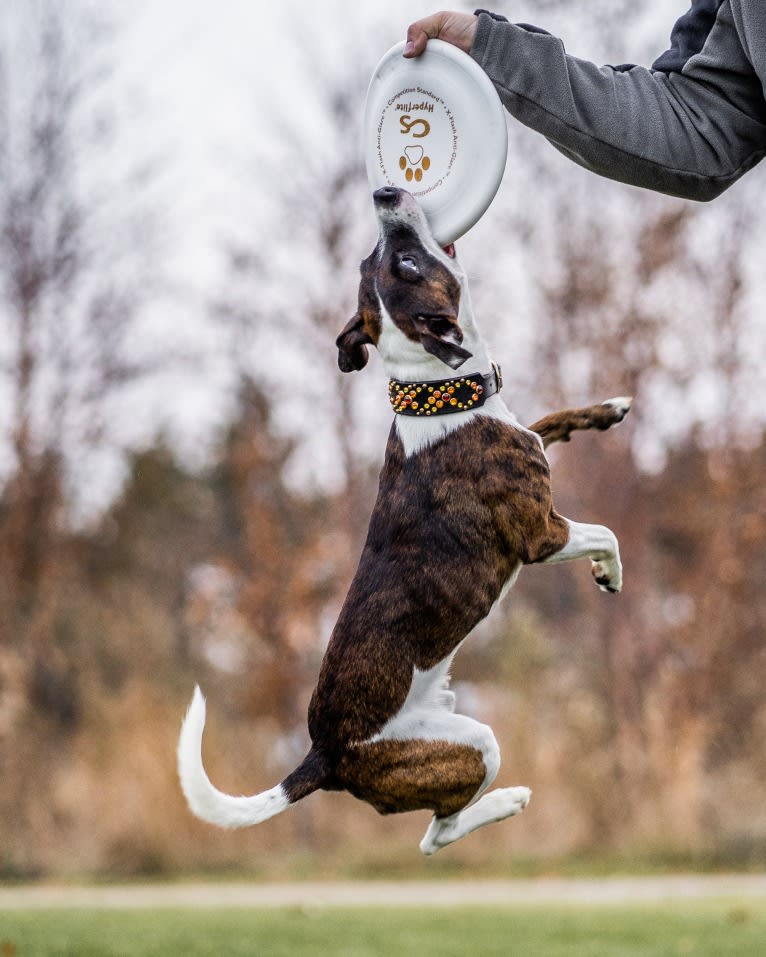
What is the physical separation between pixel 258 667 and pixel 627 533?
4167 millimetres

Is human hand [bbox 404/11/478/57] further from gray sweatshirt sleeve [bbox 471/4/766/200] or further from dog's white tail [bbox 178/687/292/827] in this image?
dog's white tail [bbox 178/687/292/827]

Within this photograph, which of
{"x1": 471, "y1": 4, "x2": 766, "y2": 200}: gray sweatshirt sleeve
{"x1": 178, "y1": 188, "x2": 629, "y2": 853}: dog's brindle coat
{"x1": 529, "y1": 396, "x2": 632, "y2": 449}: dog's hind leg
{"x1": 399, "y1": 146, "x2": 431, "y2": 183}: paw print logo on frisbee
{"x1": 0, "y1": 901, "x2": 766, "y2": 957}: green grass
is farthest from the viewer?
{"x1": 0, "y1": 901, "x2": 766, "y2": 957}: green grass

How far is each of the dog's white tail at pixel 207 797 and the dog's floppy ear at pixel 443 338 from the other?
0.92 metres

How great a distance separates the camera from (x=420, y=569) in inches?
114

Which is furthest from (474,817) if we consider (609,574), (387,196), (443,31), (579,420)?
(443,31)

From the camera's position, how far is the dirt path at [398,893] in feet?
31.8

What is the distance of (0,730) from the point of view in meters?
13.3

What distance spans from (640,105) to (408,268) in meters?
0.64

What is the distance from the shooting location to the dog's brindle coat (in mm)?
2906

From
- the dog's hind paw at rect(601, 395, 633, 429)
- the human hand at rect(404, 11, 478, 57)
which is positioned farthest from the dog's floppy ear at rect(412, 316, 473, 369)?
the dog's hind paw at rect(601, 395, 633, 429)

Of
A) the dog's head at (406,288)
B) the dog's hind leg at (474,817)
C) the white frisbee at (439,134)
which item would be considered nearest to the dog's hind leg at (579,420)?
the dog's head at (406,288)

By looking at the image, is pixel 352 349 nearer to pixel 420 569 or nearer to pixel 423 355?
→ pixel 423 355

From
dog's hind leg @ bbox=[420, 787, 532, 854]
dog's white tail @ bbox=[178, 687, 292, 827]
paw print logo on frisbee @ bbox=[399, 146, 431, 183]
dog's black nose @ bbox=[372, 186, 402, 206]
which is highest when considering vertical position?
paw print logo on frisbee @ bbox=[399, 146, 431, 183]

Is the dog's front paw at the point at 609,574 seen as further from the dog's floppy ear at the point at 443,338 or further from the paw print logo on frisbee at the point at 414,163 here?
the paw print logo on frisbee at the point at 414,163
